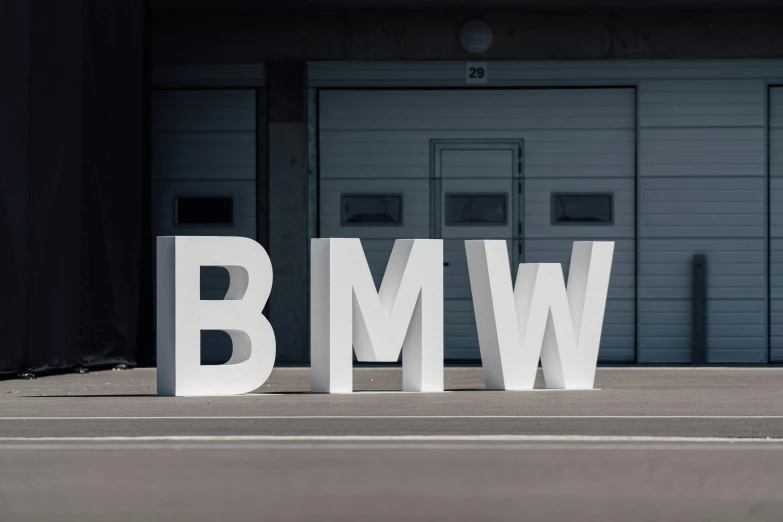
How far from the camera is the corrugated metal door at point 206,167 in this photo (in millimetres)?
18844

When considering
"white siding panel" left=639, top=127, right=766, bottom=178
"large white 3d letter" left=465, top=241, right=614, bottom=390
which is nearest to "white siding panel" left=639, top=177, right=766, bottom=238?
"white siding panel" left=639, top=127, right=766, bottom=178

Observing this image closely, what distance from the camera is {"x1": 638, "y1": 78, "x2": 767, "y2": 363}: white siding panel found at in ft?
61.1

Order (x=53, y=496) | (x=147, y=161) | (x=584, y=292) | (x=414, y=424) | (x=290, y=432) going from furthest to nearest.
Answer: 1. (x=147, y=161)
2. (x=584, y=292)
3. (x=414, y=424)
4. (x=290, y=432)
5. (x=53, y=496)

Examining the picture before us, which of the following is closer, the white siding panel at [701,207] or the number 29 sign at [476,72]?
the white siding panel at [701,207]

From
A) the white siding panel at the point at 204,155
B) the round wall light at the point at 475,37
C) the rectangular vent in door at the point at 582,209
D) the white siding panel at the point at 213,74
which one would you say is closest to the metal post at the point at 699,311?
the rectangular vent in door at the point at 582,209

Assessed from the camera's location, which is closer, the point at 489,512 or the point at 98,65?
the point at 489,512

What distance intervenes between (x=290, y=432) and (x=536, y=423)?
5.46 feet

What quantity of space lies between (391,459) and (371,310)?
4.22 m

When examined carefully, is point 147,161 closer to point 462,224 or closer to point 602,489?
point 462,224

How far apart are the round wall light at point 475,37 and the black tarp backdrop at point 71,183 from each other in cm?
427

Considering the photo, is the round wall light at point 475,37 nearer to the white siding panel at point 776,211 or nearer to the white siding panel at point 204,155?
the white siding panel at point 204,155

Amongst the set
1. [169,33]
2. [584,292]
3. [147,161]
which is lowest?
[584,292]

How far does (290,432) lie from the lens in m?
8.36

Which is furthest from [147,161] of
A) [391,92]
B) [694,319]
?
[694,319]
